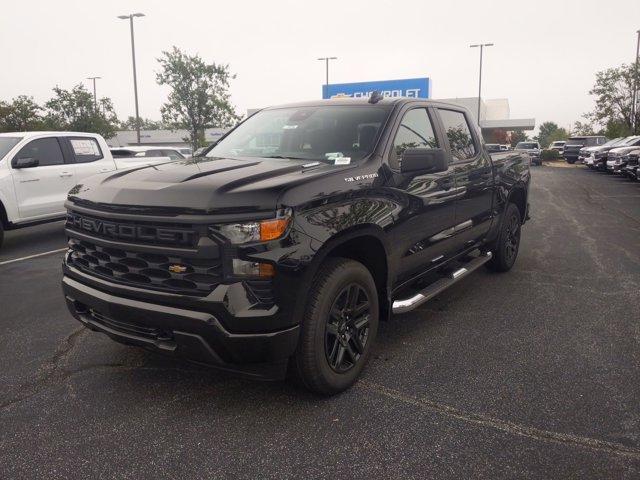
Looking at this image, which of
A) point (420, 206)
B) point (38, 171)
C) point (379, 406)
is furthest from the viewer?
point (38, 171)

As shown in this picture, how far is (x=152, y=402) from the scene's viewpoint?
320cm

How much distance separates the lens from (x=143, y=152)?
614 inches

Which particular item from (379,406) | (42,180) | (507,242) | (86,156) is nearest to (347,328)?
(379,406)

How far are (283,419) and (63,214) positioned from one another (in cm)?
715

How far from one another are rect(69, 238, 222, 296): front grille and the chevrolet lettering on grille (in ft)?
0.26

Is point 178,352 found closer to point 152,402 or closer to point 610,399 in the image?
point 152,402

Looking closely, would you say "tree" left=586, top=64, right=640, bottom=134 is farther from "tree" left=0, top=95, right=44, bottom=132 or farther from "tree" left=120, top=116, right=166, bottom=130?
"tree" left=120, top=116, right=166, bottom=130

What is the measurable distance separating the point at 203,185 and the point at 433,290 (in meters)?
2.12

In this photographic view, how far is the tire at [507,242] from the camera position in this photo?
19.1 ft

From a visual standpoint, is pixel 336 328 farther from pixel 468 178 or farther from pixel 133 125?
pixel 133 125

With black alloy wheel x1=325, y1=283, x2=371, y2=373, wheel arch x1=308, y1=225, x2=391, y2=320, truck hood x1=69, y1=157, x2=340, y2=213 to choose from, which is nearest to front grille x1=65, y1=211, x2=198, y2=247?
truck hood x1=69, y1=157, x2=340, y2=213

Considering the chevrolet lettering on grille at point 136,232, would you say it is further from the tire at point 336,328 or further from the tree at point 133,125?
the tree at point 133,125

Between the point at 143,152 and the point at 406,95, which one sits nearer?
the point at 143,152

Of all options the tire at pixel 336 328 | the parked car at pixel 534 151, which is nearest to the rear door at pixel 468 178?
the tire at pixel 336 328
